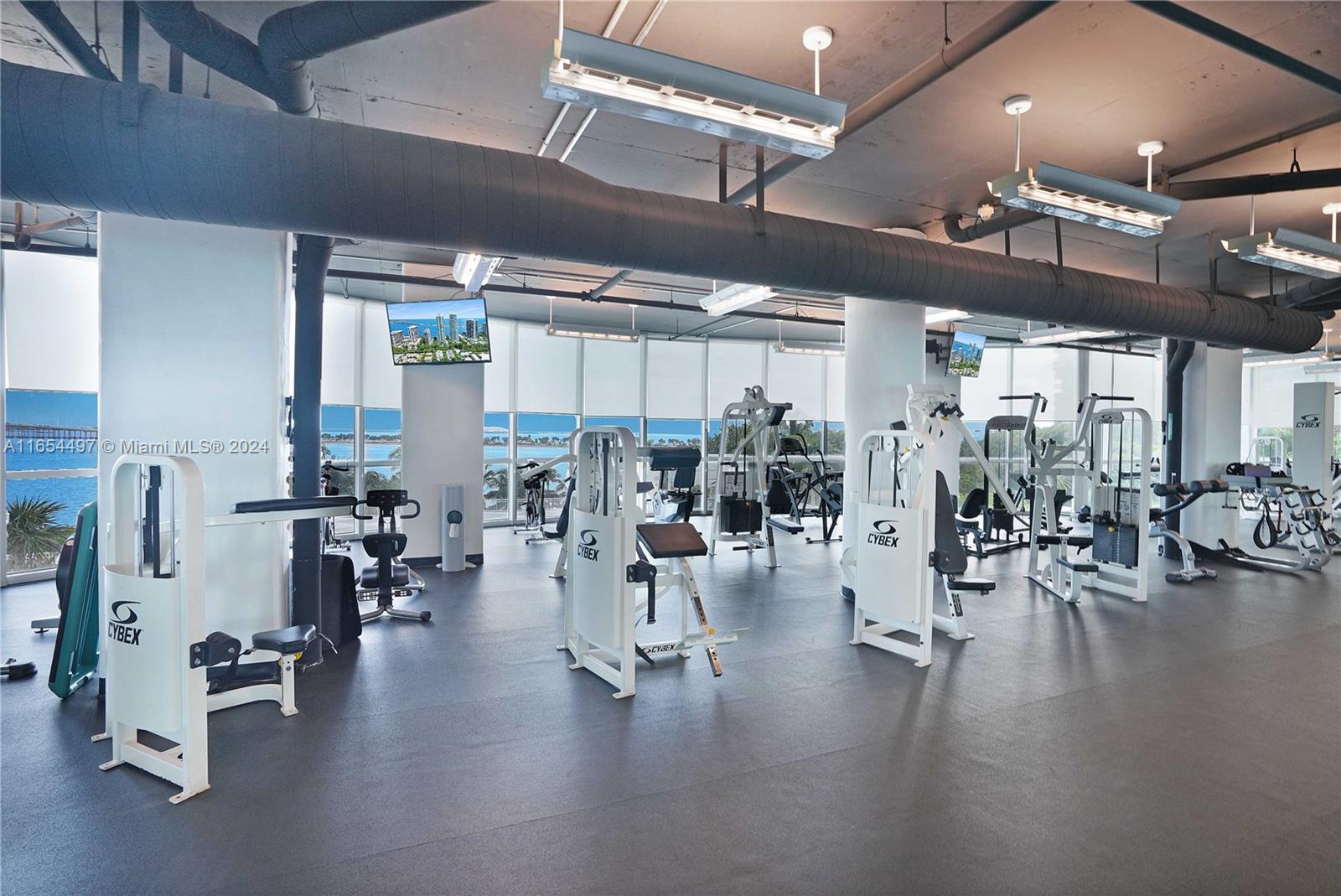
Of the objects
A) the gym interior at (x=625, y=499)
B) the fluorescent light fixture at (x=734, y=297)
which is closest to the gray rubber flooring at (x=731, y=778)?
the gym interior at (x=625, y=499)

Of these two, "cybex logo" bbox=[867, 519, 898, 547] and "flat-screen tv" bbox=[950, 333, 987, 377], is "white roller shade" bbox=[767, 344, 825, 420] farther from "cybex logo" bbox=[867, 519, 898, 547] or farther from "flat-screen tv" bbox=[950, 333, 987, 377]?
"cybex logo" bbox=[867, 519, 898, 547]

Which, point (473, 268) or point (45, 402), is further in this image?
point (45, 402)

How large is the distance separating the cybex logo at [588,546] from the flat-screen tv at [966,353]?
8.02 metres

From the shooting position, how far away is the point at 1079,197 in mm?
4180

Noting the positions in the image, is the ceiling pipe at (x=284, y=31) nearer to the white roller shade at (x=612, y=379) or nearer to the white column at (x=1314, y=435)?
the white roller shade at (x=612, y=379)

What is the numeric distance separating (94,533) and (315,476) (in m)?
1.39

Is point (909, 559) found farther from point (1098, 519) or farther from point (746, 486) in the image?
point (746, 486)

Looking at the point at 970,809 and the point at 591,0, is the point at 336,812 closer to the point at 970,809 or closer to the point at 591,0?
the point at 970,809

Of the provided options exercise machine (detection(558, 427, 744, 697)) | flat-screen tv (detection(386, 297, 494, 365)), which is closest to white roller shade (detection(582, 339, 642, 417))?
flat-screen tv (detection(386, 297, 494, 365))

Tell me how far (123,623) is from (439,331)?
5.05 m

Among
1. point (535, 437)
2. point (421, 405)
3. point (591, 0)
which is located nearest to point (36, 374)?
point (421, 405)

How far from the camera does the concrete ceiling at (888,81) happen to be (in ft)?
11.6

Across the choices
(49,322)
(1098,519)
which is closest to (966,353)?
(1098,519)

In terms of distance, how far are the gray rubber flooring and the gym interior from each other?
0.02 m
